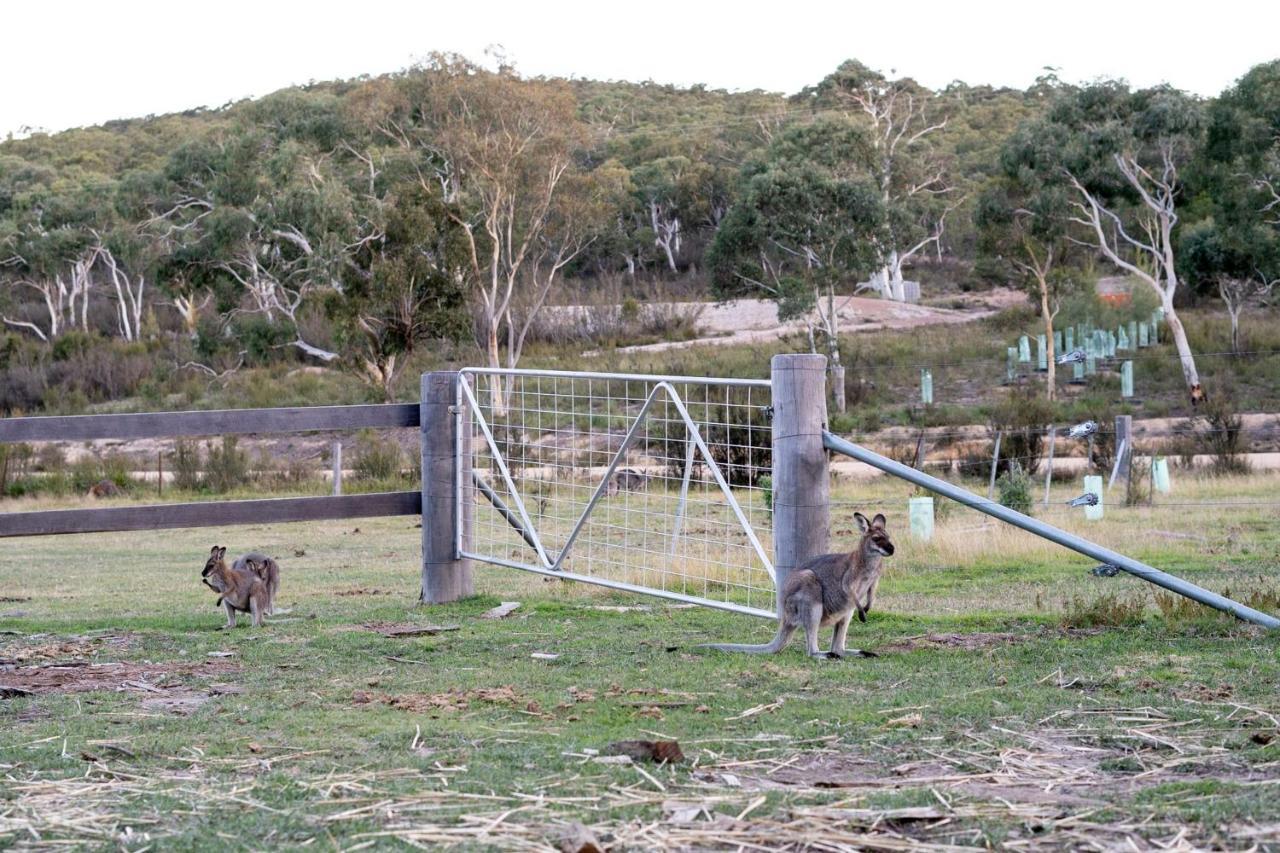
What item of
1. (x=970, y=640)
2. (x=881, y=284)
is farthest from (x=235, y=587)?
(x=881, y=284)

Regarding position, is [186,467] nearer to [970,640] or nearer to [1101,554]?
[970,640]

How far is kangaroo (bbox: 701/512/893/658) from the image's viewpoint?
7.03 metres

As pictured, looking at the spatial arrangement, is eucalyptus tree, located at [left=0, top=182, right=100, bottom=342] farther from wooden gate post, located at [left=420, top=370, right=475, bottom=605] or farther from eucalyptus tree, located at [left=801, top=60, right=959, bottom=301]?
wooden gate post, located at [left=420, top=370, right=475, bottom=605]

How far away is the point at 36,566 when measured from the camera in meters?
15.7

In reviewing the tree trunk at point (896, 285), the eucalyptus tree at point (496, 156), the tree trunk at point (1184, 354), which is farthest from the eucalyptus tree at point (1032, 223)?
the tree trunk at point (896, 285)

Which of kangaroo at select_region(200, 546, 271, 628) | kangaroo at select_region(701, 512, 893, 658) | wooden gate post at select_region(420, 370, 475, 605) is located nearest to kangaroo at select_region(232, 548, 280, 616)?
kangaroo at select_region(200, 546, 271, 628)

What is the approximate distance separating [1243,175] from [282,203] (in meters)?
29.5

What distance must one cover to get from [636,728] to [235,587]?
406cm

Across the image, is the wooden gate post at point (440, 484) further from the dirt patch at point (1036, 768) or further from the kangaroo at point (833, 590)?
the dirt patch at point (1036, 768)

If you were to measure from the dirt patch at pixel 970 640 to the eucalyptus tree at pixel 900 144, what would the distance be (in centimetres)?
5096

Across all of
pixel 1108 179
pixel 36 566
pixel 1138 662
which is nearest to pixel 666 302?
pixel 1108 179

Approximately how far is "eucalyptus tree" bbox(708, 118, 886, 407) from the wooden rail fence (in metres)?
34.5

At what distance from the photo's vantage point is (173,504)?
9133 mm

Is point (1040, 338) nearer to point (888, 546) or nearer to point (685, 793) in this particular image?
point (888, 546)
